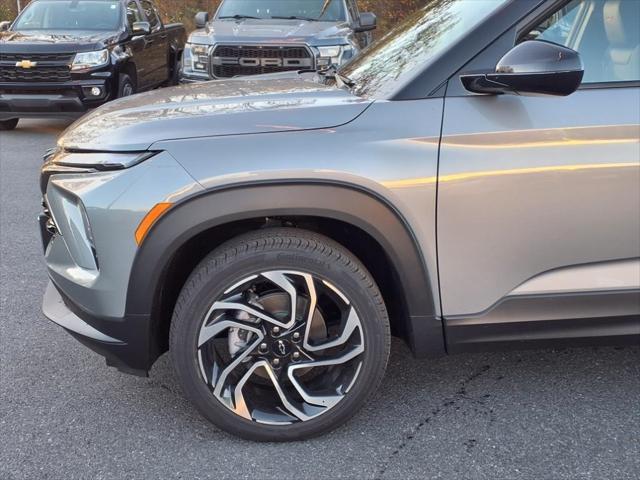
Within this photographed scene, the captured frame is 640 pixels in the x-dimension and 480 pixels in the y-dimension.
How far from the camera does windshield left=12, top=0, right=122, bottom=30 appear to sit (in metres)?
8.82

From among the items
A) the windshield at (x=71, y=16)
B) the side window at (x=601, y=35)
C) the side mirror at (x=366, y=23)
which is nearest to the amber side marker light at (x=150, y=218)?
the side window at (x=601, y=35)

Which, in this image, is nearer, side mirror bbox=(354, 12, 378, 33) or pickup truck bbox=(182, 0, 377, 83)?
pickup truck bbox=(182, 0, 377, 83)

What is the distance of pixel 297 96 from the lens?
2.70 meters

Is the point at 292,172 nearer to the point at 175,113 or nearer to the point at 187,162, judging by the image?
the point at 187,162

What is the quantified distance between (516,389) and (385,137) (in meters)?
1.35

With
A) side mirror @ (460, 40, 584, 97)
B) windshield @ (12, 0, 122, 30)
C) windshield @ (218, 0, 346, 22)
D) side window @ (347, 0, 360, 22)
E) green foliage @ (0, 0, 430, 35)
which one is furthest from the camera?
green foliage @ (0, 0, 430, 35)

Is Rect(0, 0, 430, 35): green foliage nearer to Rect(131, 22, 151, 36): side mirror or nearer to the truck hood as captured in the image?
Rect(131, 22, 151, 36): side mirror

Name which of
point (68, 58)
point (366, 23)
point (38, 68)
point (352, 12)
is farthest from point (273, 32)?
point (38, 68)

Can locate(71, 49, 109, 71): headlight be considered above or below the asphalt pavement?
above

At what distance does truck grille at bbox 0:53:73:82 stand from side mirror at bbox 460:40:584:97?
681 cm

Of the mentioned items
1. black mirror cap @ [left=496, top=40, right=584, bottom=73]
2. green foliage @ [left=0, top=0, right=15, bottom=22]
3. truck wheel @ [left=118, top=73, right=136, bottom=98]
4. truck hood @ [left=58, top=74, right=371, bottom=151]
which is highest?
black mirror cap @ [left=496, top=40, right=584, bottom=73]

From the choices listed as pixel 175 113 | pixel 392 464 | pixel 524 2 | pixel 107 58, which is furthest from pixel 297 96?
pixel 107 58

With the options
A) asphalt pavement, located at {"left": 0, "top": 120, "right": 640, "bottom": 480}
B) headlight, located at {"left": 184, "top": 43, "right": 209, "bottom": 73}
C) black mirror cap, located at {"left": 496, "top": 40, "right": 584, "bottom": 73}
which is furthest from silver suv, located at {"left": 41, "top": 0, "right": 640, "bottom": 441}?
headlight, located at {"left": 184, "top": 43, "right": 209, "bottom": 73}

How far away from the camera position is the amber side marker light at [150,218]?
7.58 feet
